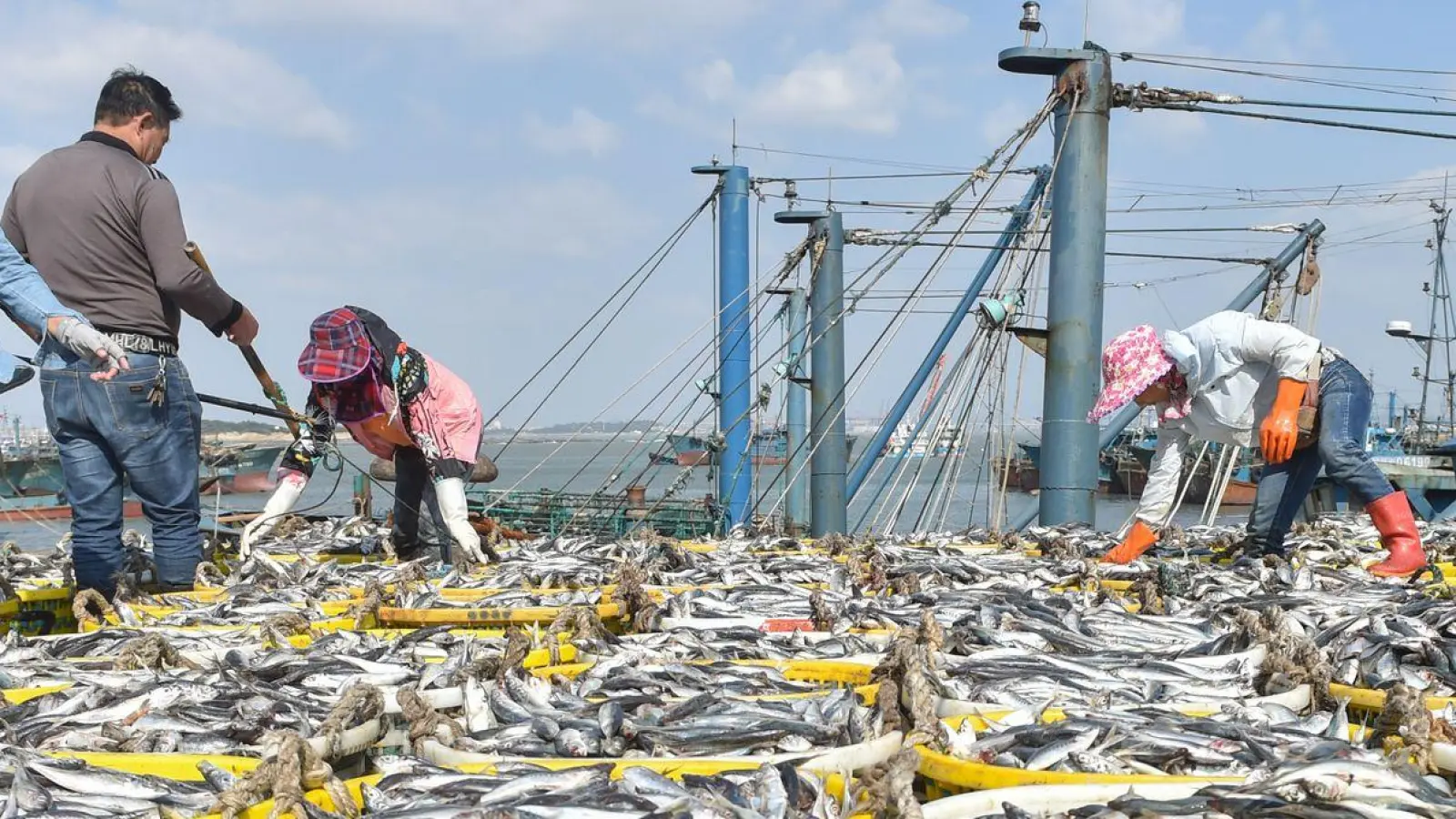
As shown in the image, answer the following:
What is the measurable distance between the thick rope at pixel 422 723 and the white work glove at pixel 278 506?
15.5ft

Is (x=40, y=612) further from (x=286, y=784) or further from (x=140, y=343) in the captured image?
(x=286, y=784)

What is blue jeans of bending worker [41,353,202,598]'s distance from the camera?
5.63 meters

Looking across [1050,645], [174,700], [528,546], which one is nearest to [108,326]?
[174,700]

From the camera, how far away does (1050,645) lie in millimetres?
4594

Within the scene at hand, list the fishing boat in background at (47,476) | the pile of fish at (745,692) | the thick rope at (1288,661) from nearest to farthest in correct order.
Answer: the pile of fish at (745,692)
the thick rope at (1288,661)
the fishing boat in background at (47,476)

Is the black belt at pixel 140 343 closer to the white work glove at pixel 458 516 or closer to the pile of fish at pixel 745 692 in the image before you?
the pile of fish at pixel 745 692

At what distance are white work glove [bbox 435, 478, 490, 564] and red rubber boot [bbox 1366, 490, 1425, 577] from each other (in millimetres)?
4938

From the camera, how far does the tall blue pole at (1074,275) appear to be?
10.4 metres

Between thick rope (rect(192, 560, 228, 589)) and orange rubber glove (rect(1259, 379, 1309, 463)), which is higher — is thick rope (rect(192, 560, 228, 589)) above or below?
below

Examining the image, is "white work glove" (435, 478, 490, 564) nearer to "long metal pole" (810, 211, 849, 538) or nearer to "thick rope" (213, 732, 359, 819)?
"thick rope" (213, 732, 359, 819)

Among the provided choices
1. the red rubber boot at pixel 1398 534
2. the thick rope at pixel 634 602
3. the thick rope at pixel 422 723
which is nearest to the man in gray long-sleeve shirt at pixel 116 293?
the thick rope at pixel 634 602

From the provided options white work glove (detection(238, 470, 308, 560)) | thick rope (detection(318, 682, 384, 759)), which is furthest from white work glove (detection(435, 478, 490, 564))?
thick rope (detection(318, 682, 384, 759))

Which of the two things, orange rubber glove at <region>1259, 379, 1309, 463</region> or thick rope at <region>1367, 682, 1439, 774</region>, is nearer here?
thick rope at <region>1367, 682, 1439, 774</region>

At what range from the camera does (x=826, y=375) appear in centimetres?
1497
